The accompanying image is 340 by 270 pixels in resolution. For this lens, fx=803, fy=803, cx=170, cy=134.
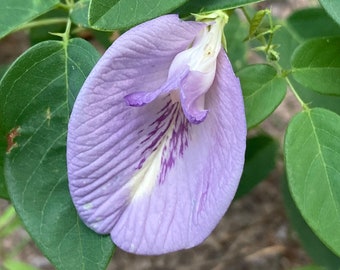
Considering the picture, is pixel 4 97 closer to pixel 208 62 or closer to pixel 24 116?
pixel 24 116

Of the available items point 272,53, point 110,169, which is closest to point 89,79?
point 110,169

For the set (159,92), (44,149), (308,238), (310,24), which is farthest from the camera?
(308,238)

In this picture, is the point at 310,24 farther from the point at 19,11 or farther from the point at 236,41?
the point at 19,11

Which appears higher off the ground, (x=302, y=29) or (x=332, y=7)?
(x=332, y=7)

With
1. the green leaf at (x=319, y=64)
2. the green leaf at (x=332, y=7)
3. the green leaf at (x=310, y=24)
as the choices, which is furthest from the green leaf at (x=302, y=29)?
the green leaf at (x=332, y=7)

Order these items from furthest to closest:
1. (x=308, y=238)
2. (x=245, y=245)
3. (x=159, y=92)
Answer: (x=245, y=245)
(x=308, y=238)
(x=159, y=92)

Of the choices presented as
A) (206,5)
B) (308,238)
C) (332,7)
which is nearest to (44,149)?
(206,5)

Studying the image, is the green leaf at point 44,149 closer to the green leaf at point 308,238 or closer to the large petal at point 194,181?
the large petal at point 194,181
